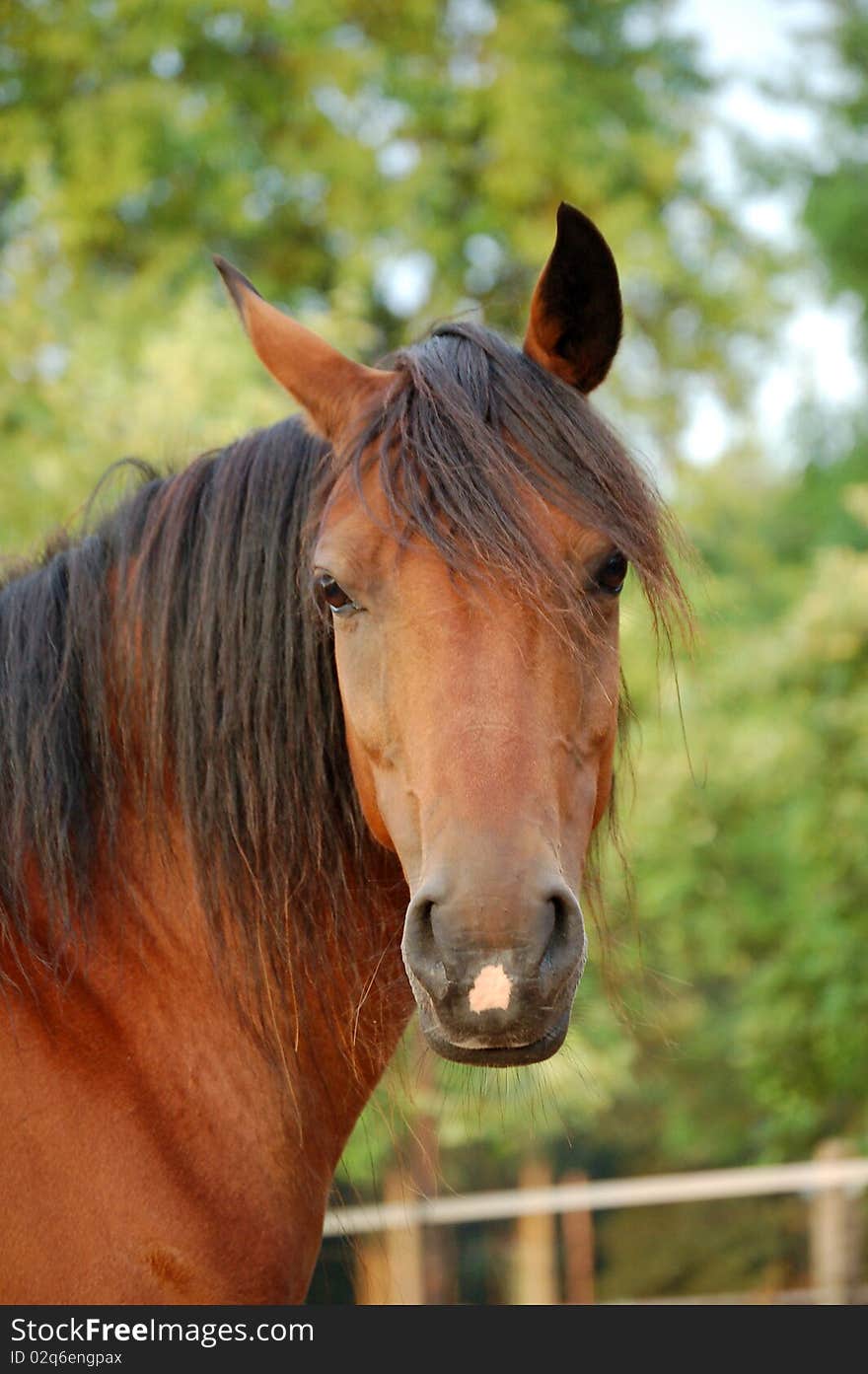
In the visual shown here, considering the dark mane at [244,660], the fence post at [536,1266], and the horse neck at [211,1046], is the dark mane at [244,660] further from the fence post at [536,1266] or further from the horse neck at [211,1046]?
the fence post at [536,1266]

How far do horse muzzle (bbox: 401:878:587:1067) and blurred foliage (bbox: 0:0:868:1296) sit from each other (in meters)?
6.72

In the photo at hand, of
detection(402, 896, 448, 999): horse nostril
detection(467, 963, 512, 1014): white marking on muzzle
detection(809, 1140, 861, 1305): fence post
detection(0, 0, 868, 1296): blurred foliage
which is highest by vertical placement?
detection(0, 0, 868, 1296): blurred foliage

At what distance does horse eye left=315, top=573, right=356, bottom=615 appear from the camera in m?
2.44

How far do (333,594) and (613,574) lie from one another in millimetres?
533

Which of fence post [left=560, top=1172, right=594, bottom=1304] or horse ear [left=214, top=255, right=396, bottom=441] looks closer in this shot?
horse ear [left=214, top=255, right=396, bottom=441]

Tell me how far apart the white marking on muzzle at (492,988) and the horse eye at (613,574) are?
81 centimetres

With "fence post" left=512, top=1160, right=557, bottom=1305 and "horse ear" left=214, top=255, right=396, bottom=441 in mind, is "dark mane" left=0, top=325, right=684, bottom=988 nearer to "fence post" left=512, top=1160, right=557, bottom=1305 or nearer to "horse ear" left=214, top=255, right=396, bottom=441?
"horse ear" left=214, top=255, right=396, bottom=441

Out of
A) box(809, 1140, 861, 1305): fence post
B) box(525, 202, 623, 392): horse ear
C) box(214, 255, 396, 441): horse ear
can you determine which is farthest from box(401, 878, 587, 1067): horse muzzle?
box(809, 1140, 861, 1305): fence post

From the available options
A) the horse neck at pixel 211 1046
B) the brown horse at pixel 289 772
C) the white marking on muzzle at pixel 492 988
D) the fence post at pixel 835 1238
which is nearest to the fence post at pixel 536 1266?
the fence post at pixel 835 1238

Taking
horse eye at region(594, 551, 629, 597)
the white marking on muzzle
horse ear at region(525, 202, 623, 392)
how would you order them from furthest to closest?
horse ear at region(525, 202, 623, 392) < horse eye at region(594, 551, 629, 597) < the white marking on muzzle

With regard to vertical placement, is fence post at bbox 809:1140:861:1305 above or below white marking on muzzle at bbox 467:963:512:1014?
above

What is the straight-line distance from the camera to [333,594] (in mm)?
2457

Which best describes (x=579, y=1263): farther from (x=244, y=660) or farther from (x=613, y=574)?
(x=613, y=574)

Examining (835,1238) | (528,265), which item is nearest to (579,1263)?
(835,1238)
